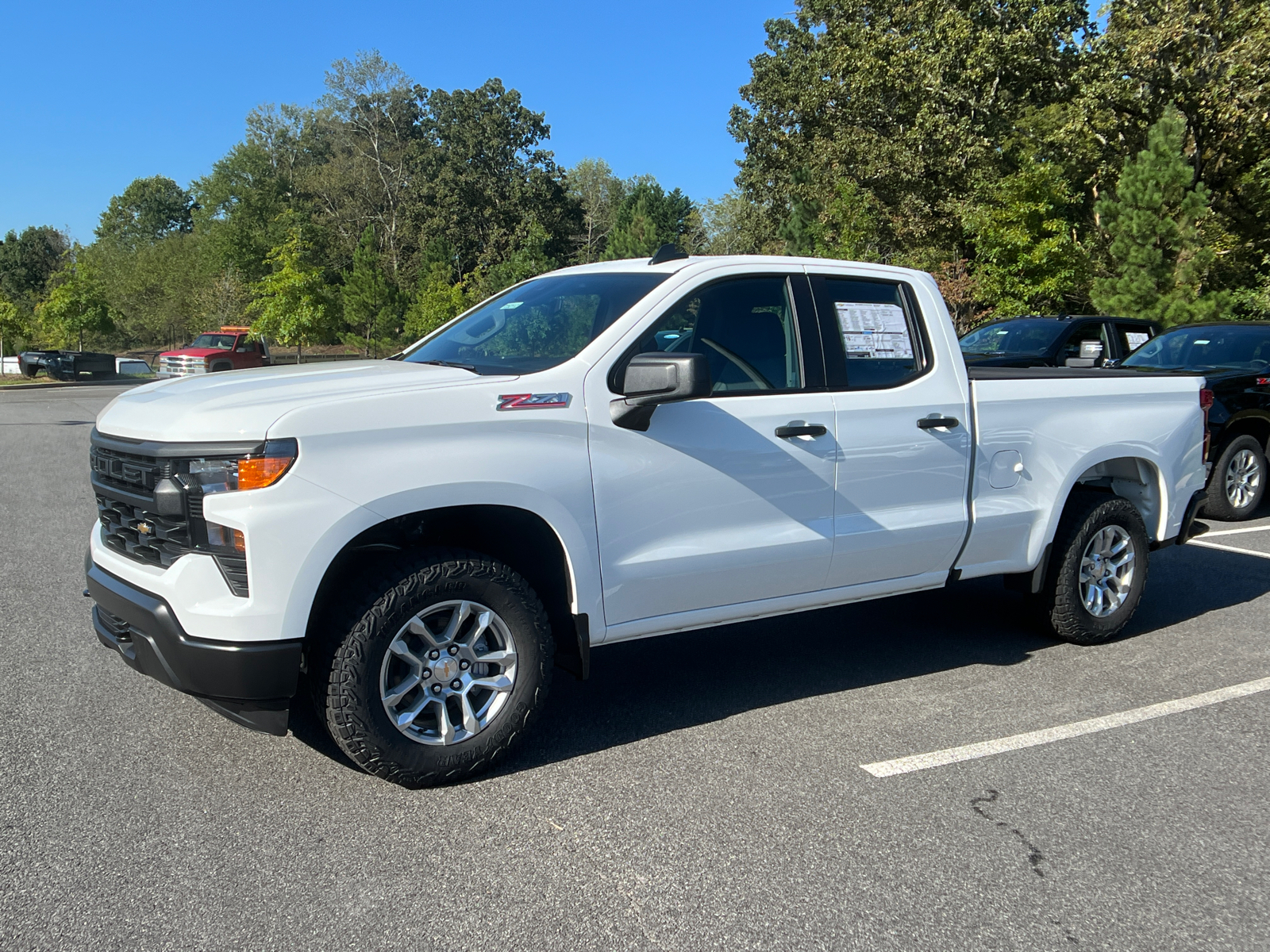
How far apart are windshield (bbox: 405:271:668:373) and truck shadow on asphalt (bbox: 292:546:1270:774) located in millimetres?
1593

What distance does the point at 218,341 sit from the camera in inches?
1262

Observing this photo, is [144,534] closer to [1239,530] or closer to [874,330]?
[874,330]

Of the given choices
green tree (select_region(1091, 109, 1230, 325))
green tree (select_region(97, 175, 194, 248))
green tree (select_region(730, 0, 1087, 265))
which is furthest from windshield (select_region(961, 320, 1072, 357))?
green tree (select_region(97, 175, 194, 248))

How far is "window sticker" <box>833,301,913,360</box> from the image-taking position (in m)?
A: 4.73

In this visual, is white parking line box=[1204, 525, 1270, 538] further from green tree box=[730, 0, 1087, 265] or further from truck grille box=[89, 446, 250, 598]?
green tree box=[730, 0, 1087, 265]

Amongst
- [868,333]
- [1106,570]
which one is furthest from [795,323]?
[1106,570]

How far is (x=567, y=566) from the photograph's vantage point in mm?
3932

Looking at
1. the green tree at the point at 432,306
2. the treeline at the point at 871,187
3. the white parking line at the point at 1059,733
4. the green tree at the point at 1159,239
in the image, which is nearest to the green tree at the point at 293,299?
the treeline at the point at 871,187

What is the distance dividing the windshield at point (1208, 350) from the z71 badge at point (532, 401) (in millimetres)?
8056

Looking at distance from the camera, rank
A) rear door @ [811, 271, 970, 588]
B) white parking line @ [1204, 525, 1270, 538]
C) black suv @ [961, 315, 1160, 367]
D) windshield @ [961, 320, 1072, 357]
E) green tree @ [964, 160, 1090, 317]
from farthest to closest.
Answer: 1. green tree @ [964, 160, 1090, 317]
2. windshield @ [961, 320, 1072, 357]
3. black suv @ [961, 315, 1160, 367]
4. white parking line @ [1204, 525, 1270, 538]
5. rear door @ [811, 271, 970, 588]

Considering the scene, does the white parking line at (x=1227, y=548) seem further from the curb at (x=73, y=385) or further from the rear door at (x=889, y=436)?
the curb at (x=73, y=385)

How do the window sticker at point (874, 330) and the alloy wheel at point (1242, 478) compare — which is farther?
the alloy wheel at point (1242, 478)

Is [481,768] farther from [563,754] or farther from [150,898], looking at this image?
[150,898]

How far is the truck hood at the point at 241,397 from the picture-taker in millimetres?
3408
